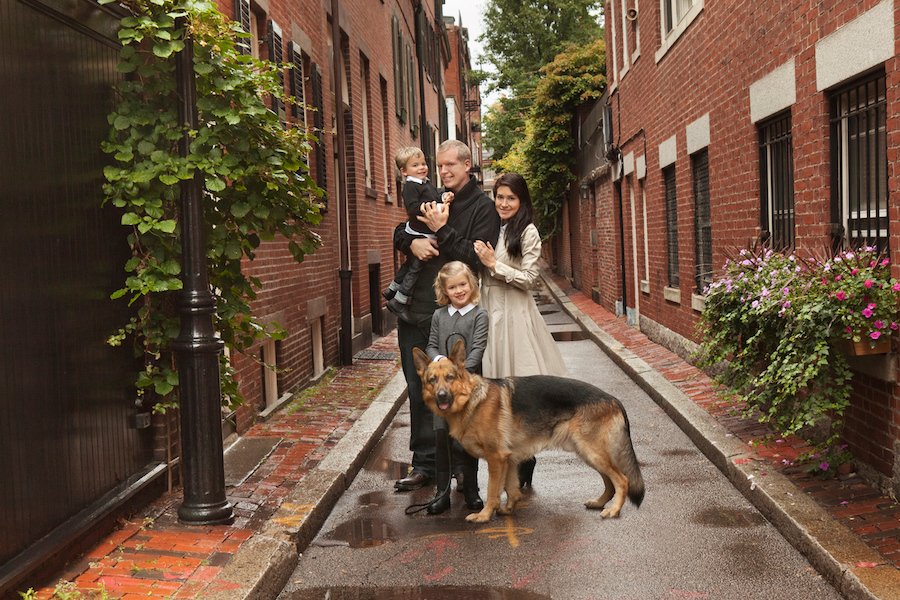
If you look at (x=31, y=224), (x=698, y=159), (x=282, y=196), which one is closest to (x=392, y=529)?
(x=282, y=196)

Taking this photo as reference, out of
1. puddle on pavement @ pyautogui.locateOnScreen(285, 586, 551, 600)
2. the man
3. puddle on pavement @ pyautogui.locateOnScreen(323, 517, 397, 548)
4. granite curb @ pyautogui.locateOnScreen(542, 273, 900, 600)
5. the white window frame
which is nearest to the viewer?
granite curb @ pyautogui.locateOnScreen(542, 273, 900, 600)

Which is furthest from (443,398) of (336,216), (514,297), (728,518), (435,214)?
(336,216)

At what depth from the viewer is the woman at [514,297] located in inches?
255

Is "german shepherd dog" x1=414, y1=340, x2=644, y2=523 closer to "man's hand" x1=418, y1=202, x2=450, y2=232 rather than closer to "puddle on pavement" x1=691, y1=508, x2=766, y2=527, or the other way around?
"puddle on pavement" x1=691, y1=508, x2=766, y2=527

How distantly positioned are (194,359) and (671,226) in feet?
33.2

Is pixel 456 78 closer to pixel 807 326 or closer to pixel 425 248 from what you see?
pixel 425 248

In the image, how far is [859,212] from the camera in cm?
672

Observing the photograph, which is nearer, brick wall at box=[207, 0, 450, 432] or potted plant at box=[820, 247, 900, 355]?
potted plant at box=[820, 247, 900, 355]

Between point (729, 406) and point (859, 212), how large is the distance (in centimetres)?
267

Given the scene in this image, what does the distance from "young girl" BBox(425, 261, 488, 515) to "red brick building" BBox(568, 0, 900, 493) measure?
2.38 metres

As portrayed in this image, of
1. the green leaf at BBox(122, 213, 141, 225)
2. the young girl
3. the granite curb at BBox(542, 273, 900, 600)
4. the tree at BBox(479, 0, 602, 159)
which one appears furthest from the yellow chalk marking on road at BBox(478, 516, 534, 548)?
the tree at BBox(479, 0, 602, 159)

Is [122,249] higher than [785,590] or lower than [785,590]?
higher

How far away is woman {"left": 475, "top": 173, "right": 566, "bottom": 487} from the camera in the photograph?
6.47 metres

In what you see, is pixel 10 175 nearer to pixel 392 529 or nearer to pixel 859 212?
pixel 392 529
